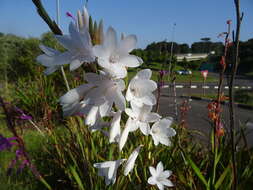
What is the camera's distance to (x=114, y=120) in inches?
23.0

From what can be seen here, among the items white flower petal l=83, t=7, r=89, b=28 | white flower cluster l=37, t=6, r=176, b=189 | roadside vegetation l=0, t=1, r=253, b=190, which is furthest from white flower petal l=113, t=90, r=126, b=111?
white flower petal l=83, t=7, r=89, b=28

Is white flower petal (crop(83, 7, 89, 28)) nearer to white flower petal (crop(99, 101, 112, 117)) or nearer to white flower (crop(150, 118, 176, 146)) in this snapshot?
white flower petal (crop(99, 101, 112, 117))

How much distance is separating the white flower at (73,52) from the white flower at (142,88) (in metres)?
0.15

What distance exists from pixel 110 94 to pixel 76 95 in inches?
3.5

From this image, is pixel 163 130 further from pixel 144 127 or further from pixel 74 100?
pixel 74 100

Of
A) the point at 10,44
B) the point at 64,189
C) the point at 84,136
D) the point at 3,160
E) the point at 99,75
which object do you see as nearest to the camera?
the point at 99,75

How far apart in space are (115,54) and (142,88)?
134 mm

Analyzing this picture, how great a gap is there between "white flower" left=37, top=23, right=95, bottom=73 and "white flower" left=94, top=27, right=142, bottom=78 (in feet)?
0.11

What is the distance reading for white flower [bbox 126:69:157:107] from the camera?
1.89ft

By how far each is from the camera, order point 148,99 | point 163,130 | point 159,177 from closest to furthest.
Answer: point 148,99
point 163,130
point 159,177

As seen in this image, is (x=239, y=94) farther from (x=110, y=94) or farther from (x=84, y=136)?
(x=110, y=94)

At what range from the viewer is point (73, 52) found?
50 cm

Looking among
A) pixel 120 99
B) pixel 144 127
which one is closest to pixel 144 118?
pixel 144 127

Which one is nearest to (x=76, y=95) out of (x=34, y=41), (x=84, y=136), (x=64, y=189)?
(x=84, y=136)
